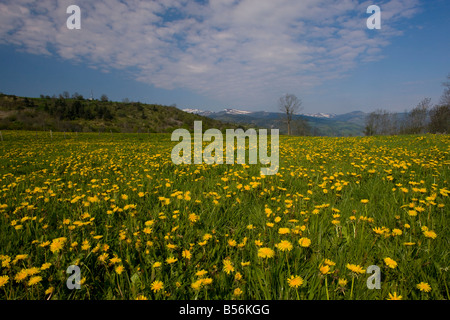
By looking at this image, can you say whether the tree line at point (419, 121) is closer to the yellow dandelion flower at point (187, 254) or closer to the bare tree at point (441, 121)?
the bare tree at point (441, 121)

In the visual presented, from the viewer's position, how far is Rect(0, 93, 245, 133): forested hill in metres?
74.1

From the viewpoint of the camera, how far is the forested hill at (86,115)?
7406 cm

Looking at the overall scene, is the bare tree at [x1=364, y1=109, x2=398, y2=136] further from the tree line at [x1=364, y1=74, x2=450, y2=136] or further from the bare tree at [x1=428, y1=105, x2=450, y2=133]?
the bare tree at [x1=428, y1=105, x2=450, y2=133]

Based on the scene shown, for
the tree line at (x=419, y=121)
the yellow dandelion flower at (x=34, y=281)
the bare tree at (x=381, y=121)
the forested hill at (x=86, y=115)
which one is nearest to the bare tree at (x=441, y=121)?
the tree line at (x=419, y=121)

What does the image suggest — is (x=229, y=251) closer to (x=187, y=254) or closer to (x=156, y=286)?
(x=187, y=254)

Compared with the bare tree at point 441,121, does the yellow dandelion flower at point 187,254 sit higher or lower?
lower

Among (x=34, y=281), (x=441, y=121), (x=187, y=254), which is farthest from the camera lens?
(x=441, y=121)

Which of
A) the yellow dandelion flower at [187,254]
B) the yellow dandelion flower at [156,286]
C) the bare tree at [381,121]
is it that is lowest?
the yellow dandelion flower at [156,286]

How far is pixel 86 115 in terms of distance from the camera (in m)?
93.2

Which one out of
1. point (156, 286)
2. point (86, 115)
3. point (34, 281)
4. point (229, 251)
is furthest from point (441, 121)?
point (86, 115)

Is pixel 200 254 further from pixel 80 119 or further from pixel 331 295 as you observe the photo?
pixel 80 119

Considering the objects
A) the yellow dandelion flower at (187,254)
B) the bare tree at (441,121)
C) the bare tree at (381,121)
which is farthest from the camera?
the bare tree at (381,121)
